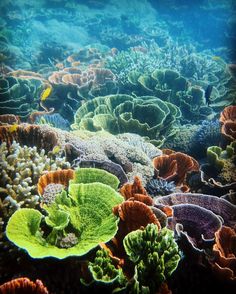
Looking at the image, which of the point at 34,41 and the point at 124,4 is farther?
the point at 124,4

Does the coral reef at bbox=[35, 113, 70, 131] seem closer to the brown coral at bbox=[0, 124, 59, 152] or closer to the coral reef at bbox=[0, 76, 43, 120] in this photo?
the coral reef at bbox=[0, 76, 43, 120]

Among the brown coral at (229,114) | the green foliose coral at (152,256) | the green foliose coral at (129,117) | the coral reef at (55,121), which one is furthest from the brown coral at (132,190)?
the coral reef at (55,121)

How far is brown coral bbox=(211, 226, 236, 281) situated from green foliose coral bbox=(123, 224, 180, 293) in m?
0.43

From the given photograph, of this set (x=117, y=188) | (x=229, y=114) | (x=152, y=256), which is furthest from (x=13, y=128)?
(x=229, y=114)

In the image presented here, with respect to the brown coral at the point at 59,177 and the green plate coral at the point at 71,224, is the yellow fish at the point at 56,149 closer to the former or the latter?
the brown coral at the point at 59,177

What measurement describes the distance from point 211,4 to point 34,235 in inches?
1255

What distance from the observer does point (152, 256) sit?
6.71 ft

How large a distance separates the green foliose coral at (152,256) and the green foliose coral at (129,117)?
358 centimetres

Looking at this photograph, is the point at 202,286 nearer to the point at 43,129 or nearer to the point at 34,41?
the point at 43,129

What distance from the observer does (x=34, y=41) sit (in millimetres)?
18000

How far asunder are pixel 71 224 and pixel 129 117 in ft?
12.7

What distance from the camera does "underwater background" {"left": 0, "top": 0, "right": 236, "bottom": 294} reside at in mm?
2131

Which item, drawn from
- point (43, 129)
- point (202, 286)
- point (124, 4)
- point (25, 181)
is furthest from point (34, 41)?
point (202, 286)

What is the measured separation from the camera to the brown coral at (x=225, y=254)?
2.24 m
